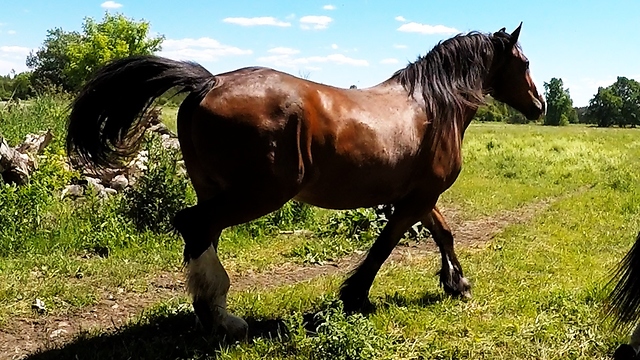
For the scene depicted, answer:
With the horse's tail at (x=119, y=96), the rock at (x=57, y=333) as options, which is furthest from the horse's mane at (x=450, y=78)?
the rock at (x=57, y=333)

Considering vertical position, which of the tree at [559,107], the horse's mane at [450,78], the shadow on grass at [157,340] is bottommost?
the shadow on grass at [157,340]

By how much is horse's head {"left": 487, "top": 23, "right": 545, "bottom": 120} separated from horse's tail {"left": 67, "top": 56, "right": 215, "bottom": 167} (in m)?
2.66

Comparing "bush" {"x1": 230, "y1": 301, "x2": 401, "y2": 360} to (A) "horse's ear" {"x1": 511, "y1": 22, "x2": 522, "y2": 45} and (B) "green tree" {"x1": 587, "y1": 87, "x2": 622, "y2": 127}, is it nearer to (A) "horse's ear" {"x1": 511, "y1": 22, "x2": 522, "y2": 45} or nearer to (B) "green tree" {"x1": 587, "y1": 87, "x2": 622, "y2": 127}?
(A) "horse's ear" {"x1": 511, "y1": 22, "x2": 522, "y2": 45}

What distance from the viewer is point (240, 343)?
3811 millimetres

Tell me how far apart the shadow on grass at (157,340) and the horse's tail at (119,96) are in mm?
Answer: 1161

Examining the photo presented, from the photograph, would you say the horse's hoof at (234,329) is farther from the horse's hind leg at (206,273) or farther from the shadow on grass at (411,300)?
the shadow on grass at (411,300)

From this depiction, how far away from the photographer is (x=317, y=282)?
538 cm

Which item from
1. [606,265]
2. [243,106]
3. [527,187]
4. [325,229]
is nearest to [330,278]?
[325,229]

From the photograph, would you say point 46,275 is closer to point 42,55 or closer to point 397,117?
point 397,117

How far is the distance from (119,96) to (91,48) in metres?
48.8

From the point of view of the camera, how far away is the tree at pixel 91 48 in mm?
47719

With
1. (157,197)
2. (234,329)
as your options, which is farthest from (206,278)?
(157,197)

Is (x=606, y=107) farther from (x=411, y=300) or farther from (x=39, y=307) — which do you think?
(x=39, y=307)

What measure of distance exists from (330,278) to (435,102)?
1.88 metres
